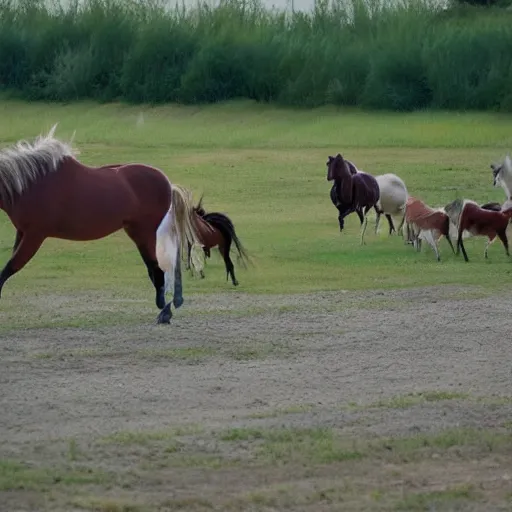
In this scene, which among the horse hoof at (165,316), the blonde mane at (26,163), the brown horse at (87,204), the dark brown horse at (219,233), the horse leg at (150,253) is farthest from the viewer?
the dark brown horse at (219,233)

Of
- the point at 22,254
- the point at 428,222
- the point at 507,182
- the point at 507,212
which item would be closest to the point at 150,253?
the point at 22,254

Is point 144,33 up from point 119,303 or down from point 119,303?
up

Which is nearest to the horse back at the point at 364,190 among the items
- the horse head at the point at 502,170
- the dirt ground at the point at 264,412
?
the horse head at the point at 502,170

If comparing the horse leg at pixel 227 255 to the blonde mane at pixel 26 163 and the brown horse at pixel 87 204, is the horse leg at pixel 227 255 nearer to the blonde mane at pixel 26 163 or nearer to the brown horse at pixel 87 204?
the brown horse at pixel 87 204

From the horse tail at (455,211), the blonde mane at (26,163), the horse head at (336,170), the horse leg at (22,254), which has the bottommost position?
the horse tail at (455,211)

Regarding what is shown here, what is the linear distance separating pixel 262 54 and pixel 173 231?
17.0m

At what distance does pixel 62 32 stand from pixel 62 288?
16.4 meters

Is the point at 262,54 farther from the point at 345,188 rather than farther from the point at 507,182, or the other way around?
the point at 507,182

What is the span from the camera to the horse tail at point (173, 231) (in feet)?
36.8

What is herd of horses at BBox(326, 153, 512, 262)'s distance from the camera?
50.4 feet

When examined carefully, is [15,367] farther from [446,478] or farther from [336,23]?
[336,23]

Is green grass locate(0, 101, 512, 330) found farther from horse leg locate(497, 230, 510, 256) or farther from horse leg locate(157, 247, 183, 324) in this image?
horse leg locate(157, 247, 183, 324)

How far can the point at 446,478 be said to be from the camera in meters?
6.64

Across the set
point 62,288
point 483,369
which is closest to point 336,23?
point 62,288
